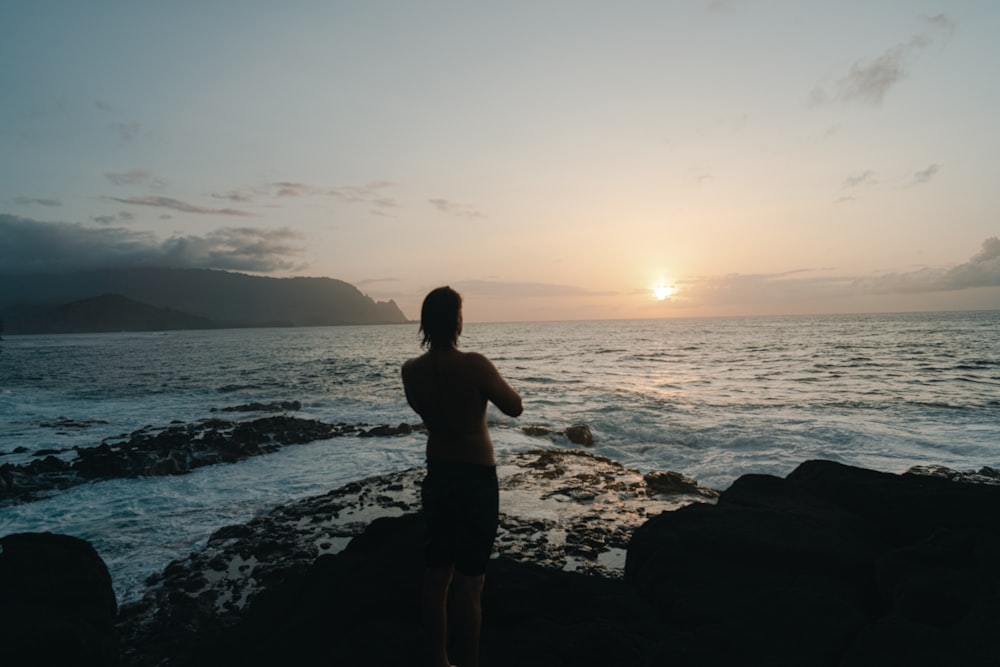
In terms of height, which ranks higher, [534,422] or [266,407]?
[266,407]

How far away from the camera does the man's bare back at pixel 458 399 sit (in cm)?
338

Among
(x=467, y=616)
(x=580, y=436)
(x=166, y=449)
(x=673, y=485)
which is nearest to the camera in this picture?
(x=467, y=616)

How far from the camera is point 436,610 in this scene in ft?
11.8

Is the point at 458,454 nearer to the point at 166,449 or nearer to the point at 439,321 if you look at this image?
the point at 439,321

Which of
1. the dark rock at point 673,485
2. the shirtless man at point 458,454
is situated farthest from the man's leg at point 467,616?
the dark rock at point 673,485

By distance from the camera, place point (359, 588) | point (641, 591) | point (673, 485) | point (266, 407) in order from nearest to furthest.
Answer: point (359, 588)
point (641, 591)
point (673, 485)
point (266, 407)

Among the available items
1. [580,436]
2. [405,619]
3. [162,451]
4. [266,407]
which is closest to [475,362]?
[405,619]

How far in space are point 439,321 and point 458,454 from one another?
2.93 ft

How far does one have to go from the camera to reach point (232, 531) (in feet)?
27.1

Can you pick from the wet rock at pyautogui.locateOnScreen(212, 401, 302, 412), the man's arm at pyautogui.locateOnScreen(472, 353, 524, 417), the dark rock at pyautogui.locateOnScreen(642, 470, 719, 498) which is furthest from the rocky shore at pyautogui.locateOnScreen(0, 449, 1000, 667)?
the wet rock at pyautogui.locateOnScreen(212, 401, 302, 412)

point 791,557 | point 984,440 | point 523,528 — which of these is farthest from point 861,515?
point 984,440

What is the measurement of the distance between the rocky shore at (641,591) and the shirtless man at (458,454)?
103 cm

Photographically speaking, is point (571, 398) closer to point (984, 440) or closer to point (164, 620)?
point (984, 440)

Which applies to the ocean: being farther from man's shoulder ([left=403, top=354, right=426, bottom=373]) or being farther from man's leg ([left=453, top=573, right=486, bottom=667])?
man's shoulder ([left=403, top=354, right=426, bottom=373])
